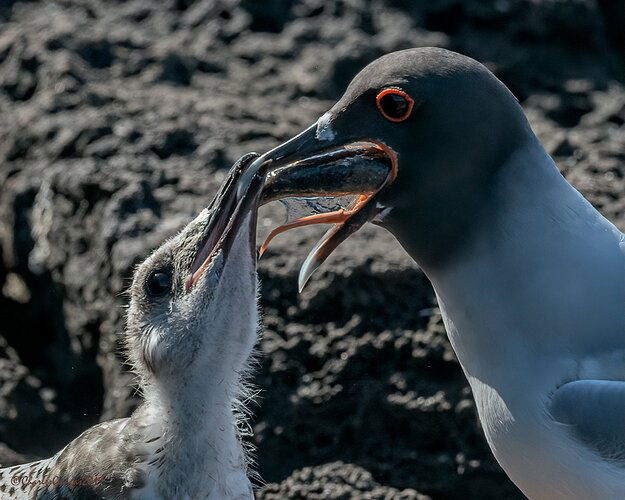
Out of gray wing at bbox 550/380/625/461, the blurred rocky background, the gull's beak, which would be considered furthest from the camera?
the blurred rocky background

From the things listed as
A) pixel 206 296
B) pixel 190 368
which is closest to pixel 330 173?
pixel 206 296

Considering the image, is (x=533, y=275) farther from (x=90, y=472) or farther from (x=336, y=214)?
(x=90, y=472)

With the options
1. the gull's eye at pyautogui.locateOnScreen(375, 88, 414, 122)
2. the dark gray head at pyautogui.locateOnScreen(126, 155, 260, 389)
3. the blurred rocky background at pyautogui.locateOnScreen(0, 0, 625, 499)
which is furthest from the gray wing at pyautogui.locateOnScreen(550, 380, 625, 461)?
the blurred rocky background at pyautogui.locateOnScreen(0, 0, 625, 499)

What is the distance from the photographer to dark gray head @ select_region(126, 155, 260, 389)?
454cm

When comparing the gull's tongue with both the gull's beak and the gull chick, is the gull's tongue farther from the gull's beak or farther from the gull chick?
the gull chick

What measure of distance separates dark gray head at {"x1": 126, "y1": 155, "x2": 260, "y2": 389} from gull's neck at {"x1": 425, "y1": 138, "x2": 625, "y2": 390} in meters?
0.77

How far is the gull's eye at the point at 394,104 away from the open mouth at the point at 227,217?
526 mm

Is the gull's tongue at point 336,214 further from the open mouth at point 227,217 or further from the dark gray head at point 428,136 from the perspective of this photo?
the open mouth at point 227,217

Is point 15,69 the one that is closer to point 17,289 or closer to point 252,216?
point 17,289

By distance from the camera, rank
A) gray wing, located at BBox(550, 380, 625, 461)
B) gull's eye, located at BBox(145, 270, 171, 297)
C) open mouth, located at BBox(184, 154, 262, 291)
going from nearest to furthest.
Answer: gray wing, located at BBox(550, 380, 625, 461) < open mouth, located at BBox(184, 154, 262, 291) < gull's eye, located at BBox(145, 270, 171, 297)

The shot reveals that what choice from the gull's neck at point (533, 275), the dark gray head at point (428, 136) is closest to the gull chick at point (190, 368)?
the dark gray head at point (428, 136)

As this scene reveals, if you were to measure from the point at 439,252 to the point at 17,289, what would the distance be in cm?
386

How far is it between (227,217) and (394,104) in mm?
763

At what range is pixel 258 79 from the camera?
7820mm
